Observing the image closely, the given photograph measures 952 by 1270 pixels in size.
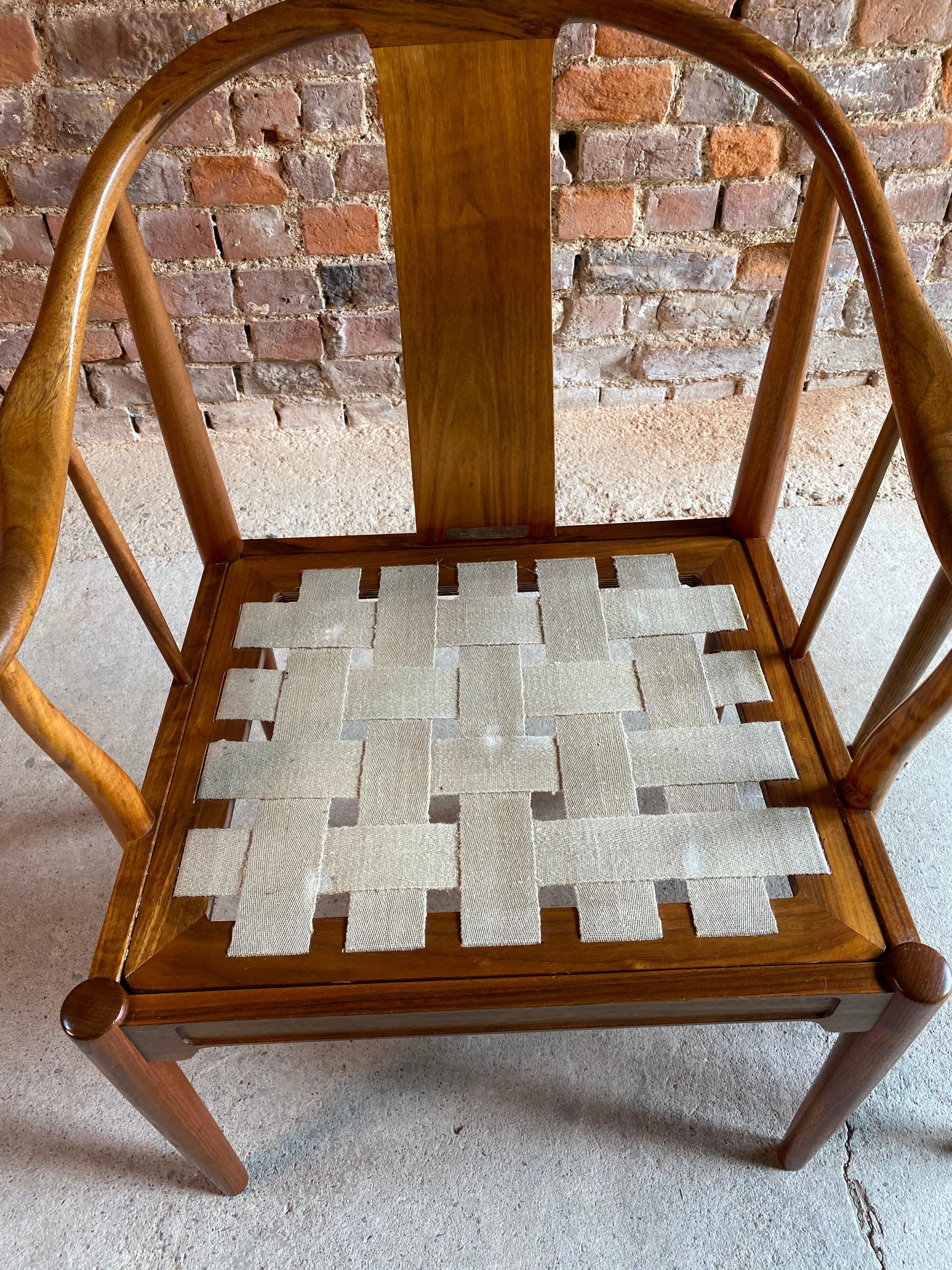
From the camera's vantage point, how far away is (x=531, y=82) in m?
0.79

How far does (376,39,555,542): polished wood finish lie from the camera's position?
0.79m

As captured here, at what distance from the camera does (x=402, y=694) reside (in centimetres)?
86

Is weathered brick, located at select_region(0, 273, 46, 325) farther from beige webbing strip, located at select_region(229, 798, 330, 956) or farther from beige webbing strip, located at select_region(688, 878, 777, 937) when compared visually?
beige webbing strip, located at select_region(688, 878, 777, 937)

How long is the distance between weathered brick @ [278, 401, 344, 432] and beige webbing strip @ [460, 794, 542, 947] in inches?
45.5

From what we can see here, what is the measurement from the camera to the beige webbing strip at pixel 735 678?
84cm

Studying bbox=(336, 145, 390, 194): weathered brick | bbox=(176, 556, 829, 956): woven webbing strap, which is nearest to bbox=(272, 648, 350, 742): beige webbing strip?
bbox=(176, 556, 829, 956): woven webbing strap

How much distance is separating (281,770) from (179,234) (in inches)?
41.4

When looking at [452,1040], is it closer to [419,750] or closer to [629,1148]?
[629,1148]

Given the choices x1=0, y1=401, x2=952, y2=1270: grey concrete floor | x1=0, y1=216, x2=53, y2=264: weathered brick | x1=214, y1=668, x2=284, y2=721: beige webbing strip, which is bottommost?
x1=0, y1=401, x2=952, y2=1270: grey concrete floor

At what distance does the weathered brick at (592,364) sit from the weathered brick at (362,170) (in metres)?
0.42

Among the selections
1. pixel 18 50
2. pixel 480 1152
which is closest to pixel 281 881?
pixel 480 1152

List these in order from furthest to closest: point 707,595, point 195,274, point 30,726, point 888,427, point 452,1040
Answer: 1. point 195,274
2. point 452,1040
3. point 707,595
4. point 888,427
5. point 30,726

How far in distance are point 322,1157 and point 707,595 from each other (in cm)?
71

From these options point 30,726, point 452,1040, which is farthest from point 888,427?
point 452,1040
